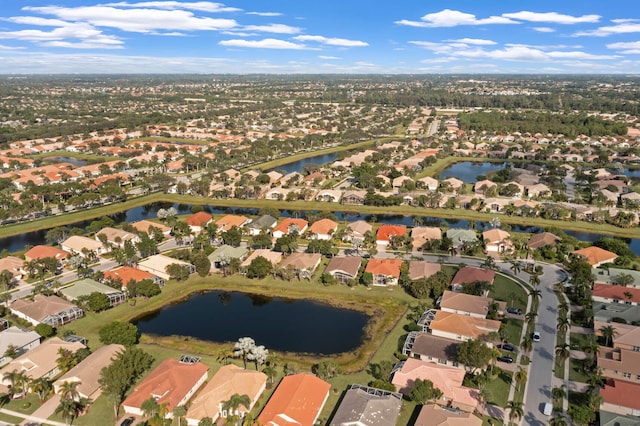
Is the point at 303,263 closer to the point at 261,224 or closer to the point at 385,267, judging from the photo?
the point at 385,267

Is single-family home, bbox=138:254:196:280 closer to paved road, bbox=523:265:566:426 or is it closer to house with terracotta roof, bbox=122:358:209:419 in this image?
house with terracotta roof, bbox=122:358:209:419

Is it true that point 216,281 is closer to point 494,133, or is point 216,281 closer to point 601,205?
point 601,205

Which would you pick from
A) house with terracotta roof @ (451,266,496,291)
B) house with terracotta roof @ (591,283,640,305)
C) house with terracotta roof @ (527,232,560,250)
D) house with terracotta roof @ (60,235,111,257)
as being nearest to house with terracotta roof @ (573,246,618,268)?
house with terracotta roof @ (527,232,560,250)

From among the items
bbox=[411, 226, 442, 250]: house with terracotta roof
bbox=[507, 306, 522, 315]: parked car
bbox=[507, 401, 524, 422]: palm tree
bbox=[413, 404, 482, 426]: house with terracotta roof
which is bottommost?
bbox=[507, 306, 522, 315]: parked car

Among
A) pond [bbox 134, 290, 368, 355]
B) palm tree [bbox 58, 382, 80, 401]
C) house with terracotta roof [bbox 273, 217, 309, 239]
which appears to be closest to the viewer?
palm tree [bbox 58, 382, 80, 401]

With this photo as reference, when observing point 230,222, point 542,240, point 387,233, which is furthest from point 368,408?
point 230,222
